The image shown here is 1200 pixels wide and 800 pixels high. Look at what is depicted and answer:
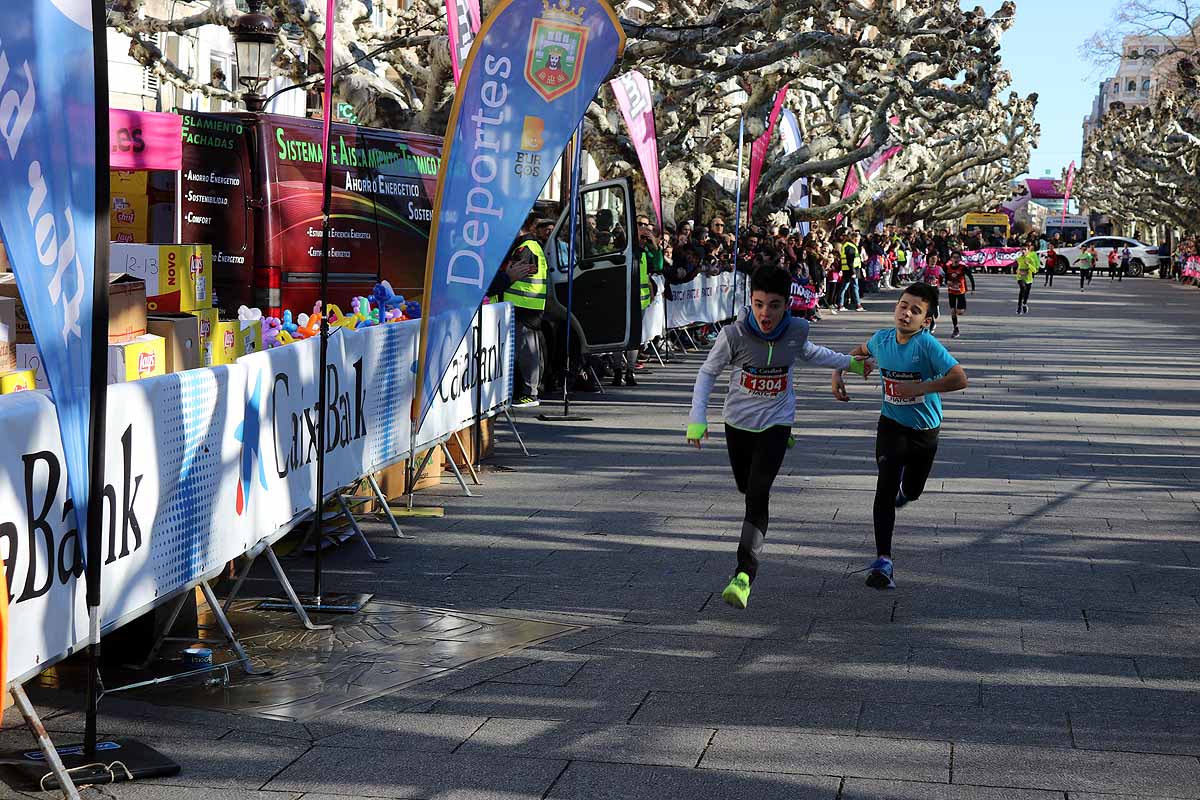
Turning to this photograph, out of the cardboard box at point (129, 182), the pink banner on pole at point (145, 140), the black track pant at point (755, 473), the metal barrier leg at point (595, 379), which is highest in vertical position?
the pink banner on pole at point (145, 140)

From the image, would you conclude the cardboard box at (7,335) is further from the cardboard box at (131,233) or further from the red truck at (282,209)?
the red truck at (282,209)

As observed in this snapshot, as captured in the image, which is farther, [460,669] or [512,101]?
[512,101]

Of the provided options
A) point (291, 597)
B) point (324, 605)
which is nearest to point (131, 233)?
point (324, 605)

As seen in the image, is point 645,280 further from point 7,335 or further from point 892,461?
point 7,335

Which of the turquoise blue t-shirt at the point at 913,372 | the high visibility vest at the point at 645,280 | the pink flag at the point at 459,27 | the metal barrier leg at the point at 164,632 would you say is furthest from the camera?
the high visibility vest at the point at 645,280

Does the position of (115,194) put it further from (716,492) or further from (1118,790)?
(1118,790)

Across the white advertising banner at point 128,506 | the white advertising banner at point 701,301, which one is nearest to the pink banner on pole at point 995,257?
the white advertising banner at point 701,301

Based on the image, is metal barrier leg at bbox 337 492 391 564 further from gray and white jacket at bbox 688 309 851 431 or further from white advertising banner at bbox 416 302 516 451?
gray and white jacket at bbox 688 309 851 431

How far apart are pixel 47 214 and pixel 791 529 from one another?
5720 millimetres

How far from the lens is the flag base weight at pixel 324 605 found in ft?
23.6

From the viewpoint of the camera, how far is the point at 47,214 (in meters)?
4.51

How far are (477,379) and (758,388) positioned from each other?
4.02 meters

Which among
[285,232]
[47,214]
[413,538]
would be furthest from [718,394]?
[47,214]

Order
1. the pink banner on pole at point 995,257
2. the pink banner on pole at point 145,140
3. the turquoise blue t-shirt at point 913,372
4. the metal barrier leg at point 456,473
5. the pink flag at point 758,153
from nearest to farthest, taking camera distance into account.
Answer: the turquoise blue t-shirt at point 913,372 → the metal barrier leg at point 456,473 → the pink banner on pole at point 145,140 → the pink flag at point 758,153 → the pink banner on pole at point 995,257
